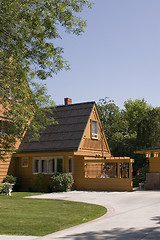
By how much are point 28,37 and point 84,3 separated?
238 centimetres

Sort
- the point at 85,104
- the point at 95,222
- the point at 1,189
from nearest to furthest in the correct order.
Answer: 1. the point at 95,222
2. the point at 1,189
3. the point at 85,104

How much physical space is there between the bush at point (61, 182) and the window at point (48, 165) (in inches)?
61.7

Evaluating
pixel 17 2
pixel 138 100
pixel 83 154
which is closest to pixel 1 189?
pixel 83 154

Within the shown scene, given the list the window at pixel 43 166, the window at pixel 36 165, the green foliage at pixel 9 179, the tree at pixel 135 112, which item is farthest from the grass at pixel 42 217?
the tree at pixel 135 112

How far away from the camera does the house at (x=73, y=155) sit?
984 inches

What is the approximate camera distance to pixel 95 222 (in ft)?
36.4

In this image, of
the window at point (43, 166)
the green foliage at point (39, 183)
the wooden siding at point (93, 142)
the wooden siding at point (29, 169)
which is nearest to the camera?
the green foliage at point (39, 183)

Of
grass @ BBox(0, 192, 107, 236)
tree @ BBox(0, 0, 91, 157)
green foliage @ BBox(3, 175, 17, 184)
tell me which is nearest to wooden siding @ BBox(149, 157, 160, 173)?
green foliage @ BBox(3, 175, 17, 184)

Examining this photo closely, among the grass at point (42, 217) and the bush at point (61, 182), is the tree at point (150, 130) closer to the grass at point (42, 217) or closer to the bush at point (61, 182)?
the bush at point (61, 182)

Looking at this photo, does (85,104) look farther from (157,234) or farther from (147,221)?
(157,234)

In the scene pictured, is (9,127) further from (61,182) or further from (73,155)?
(73,155)

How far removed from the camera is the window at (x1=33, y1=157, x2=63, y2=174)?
26267 mm

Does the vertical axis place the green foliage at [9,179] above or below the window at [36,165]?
below

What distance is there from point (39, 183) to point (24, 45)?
15.9 m
